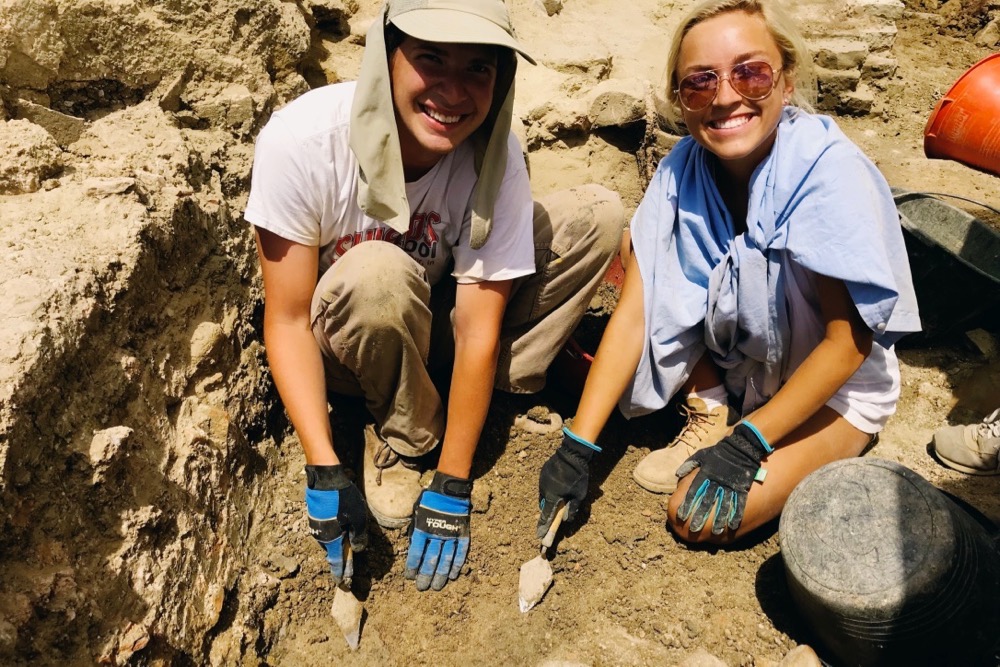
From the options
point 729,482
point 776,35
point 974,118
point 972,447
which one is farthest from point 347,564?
point 974,118

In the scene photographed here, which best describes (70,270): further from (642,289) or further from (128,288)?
(642,289)

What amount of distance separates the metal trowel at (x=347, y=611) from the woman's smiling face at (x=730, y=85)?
1.43 m

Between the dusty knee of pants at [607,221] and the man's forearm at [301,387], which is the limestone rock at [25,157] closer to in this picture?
the man's forearm at [301,387]

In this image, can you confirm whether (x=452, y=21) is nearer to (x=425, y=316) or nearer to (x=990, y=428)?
(x=425, y=316)

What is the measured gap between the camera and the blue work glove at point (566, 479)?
6.27 ft

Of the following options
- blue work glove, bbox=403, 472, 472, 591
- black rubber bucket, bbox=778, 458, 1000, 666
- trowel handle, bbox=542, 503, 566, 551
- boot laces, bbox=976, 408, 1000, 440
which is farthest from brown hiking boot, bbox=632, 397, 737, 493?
boot laces, bbox=976, 408, 1000, 440

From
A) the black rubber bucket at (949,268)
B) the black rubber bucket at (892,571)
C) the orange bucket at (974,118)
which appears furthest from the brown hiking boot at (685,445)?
the orange bucket at (974,118)

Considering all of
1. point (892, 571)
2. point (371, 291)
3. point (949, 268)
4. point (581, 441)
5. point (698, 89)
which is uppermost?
point (698, 89)

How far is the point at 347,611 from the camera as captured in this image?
1761 mm

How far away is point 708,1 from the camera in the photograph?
5.73ft

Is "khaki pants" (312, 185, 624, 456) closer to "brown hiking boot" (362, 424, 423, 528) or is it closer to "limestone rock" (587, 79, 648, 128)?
"brown hiking boot" (362, 424, 423, 528)

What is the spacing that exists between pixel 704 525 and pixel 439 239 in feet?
3.54

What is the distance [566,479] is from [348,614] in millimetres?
673

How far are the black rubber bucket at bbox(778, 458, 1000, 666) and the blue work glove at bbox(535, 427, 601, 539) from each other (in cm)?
54
